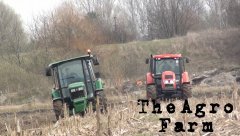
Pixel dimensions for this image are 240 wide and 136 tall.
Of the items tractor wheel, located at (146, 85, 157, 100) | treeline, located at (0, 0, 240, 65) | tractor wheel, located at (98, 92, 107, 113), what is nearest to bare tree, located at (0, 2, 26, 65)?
treeline, located at (0, 0, 240, 65)

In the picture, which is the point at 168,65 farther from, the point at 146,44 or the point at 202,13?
the point at 202,13

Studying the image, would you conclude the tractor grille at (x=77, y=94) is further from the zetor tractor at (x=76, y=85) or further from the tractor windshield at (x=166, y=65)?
the tractor windshield at (x=166, y=65)

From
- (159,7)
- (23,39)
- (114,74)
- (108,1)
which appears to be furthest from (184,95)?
(108,1)

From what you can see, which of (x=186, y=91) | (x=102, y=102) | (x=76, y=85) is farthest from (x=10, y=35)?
(x=102, y=102)

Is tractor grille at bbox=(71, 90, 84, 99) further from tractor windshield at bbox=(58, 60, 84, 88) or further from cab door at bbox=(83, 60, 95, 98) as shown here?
tractor windshield at bbox=(58, 60, 84, 88)

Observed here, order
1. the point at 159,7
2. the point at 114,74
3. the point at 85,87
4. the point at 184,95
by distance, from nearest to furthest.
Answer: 1. the point at 85,87
2. the point at 184,95
3. the point at 114,74
4. the point at 159,7

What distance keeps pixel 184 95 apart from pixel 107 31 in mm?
33455

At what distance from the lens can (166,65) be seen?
1920cm

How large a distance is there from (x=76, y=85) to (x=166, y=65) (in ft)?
16.2

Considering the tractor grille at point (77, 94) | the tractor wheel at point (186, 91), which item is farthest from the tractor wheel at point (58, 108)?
the tractor wheel at point (186, 91)

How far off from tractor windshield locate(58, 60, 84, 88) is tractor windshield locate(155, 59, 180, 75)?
4.43 metres

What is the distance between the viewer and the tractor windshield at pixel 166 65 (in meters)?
19.1

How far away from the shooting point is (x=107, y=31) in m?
51.0

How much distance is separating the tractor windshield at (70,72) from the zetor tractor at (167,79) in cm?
351
